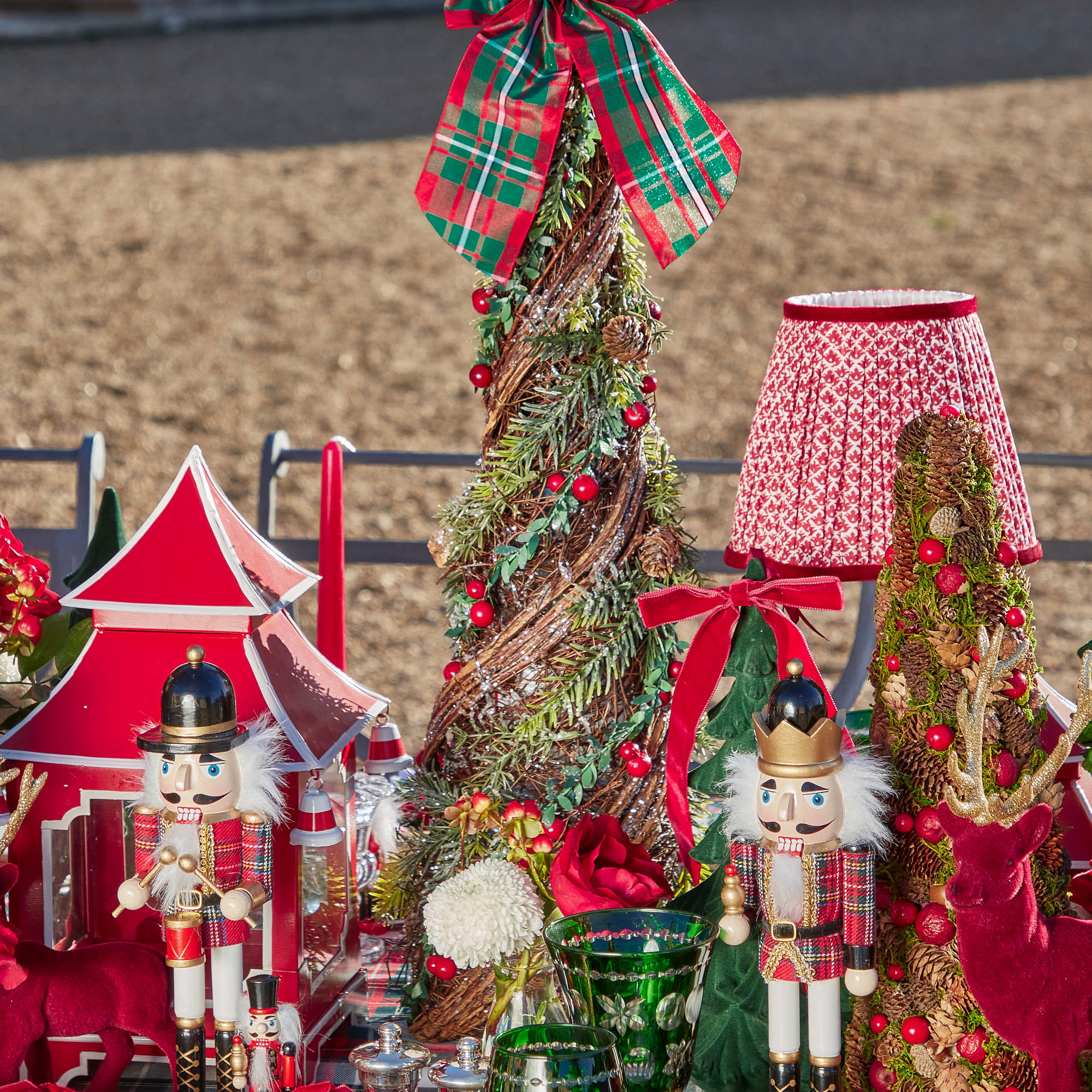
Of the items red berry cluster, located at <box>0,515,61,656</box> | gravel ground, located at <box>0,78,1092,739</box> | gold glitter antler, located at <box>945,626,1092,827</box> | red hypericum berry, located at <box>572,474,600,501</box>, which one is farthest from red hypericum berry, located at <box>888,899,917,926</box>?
gravel ground, located at <box>0,78,1092,739</box>

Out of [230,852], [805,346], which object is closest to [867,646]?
[805,346]

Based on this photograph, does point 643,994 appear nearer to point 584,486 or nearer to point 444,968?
point 444,968

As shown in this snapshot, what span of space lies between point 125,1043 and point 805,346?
98 centimetres

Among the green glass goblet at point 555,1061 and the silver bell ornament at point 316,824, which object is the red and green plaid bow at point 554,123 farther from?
the green glass goblet at point 555,1061

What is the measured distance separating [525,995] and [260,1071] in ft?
0.82

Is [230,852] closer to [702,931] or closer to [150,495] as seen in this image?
[702,931]

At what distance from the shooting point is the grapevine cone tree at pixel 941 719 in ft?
4.11

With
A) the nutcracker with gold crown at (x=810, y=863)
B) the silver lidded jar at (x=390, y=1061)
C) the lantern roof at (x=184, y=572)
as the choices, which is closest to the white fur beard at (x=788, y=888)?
the nutcracker with gold crown at (x=810, y=863)

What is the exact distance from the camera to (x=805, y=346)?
1.56 meters

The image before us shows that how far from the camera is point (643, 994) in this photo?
126 cm

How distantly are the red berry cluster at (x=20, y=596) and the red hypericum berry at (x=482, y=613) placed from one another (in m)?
0.47

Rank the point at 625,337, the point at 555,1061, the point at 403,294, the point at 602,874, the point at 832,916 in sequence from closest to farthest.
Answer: the point at 555,1061 < the point at 832,916 < the point at 602,874 < the point at 625,337 < the point at 403,294

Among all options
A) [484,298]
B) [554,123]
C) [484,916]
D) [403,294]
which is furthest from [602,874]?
[403,294]

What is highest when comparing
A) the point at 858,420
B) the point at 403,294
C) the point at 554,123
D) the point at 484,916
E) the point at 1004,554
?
the point at 403,294
